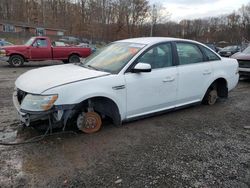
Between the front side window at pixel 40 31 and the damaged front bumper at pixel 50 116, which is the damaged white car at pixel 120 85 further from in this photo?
the front side window at pixel 40 31

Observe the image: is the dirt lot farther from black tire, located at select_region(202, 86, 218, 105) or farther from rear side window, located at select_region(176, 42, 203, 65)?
rear side window, located at select_region(176, 42, 203, 65)

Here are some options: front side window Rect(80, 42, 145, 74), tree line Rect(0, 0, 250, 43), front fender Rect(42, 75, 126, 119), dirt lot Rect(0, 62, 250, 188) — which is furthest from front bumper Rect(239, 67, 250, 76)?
tree line Rect(0, 0, 250, 43)

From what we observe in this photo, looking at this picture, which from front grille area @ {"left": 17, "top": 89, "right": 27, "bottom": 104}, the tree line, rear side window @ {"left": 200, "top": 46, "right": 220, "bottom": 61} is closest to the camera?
front grille area @ {"left": 17, "top": 89, "right": 27, "bottom": 104}

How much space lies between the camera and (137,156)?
131 inches

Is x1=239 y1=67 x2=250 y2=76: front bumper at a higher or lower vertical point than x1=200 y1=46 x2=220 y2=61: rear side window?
lower

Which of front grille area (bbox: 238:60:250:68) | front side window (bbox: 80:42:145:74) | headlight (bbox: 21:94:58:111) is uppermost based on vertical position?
front side window (bbox: 80:42:145:74)

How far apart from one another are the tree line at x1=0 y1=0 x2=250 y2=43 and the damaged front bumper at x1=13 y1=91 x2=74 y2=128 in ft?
146

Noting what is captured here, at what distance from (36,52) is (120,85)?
10.6m

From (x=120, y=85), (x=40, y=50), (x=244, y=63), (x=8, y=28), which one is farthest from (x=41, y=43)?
(x=8, y=28)

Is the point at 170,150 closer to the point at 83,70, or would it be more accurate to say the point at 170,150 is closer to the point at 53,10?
the point at 83,70

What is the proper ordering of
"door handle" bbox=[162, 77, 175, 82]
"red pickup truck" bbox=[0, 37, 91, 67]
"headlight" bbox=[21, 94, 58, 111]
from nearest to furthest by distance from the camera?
1. "headlight" bbox=[21, 94, 58, 111]
2. "door handle" bbox=[162, 77, 175, 82]
3. "red pickup truck" bbox=[0, 37, 91, 67]

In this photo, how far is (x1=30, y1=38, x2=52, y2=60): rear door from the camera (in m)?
13.1

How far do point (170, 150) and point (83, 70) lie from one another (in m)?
2.02

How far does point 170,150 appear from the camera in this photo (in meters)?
3.52
